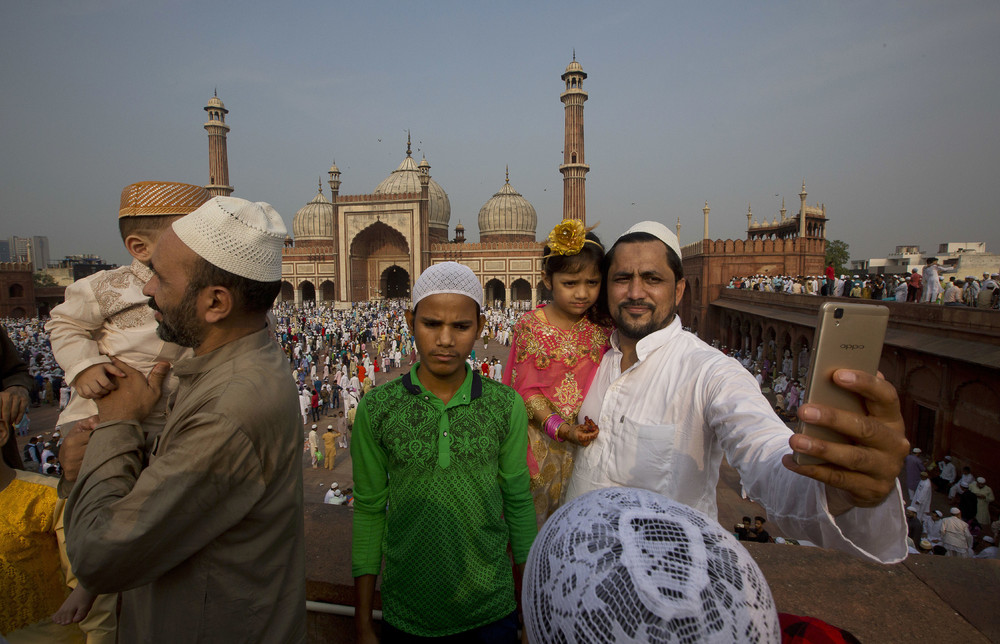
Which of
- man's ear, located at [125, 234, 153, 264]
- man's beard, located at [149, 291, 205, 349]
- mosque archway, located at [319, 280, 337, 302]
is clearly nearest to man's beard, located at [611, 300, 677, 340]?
man's beard, located at [149, 291, 205, 349]

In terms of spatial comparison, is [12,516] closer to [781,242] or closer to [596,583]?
[596,583]

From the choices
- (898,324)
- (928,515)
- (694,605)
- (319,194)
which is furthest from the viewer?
(319,194)

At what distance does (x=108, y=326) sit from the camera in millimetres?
1680

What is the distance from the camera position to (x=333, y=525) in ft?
6.89

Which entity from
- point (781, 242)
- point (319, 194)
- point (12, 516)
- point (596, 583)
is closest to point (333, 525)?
point (12, 516)

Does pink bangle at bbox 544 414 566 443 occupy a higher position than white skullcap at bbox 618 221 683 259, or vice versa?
white skullcap at bbox 618 221 683 259

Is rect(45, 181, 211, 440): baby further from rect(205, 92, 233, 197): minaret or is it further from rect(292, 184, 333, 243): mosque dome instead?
rect(292, 184, 333, 243): mosque dome

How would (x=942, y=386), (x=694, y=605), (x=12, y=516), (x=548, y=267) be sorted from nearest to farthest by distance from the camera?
1. (x=694, y=605)
2. (x=12, y=516)
3. (x=548, y=267)
4. (x=942, y=386)

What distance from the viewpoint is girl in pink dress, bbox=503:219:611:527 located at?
196 cm

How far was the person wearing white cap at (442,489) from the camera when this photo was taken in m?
1.34

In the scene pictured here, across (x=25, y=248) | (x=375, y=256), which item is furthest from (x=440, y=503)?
(x=25, y=248)

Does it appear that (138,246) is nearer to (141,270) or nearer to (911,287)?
(141,270)

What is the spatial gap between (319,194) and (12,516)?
39748mm

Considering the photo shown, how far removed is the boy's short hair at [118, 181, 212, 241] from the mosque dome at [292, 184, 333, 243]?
121 ft
